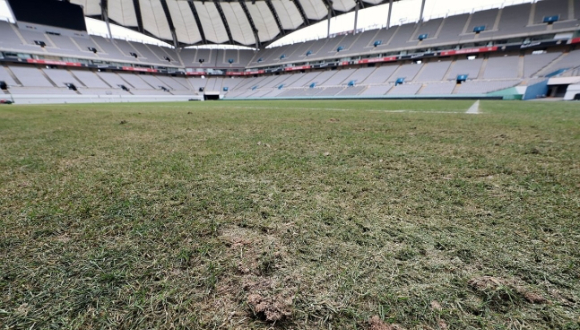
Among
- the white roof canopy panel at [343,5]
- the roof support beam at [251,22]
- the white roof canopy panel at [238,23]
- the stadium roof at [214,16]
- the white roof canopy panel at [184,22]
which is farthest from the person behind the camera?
the white roof canopy panel at [238,23]

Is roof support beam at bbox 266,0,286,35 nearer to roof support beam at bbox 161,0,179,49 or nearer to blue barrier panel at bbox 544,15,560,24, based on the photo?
roof support beam at bbox 161,0,179,49

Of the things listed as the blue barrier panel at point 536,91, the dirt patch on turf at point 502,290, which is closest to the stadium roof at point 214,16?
the blue barrier panel at point 536,91

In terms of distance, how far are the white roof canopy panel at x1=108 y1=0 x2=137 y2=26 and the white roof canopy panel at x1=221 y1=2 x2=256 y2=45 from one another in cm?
1352

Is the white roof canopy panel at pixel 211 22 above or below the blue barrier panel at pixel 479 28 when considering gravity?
above

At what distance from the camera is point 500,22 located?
28062mm

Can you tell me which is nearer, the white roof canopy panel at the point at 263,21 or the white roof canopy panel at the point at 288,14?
the white roof canopy panel at the point at 288,14

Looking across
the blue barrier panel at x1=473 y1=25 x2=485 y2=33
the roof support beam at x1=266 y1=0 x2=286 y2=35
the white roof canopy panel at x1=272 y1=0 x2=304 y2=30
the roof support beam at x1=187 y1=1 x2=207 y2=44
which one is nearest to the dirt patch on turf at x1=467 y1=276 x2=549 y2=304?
the blue barrier panel at x1=473 y1=25 x2=485 y2=33

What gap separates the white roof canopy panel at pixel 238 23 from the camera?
3855cm

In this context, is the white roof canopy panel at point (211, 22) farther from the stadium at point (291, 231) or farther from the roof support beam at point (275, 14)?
the stadium at point (291, 231)

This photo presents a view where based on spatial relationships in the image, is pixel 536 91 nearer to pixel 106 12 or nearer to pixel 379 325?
A: pixel 379 325

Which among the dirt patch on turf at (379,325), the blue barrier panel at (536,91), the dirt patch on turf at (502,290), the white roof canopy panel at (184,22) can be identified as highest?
the white roof canopy panel at (184,22)

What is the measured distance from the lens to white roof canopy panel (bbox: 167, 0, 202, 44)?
37219 millimetres

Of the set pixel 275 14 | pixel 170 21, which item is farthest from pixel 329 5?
pixel 170 21

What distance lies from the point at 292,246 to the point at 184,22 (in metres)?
50.6
